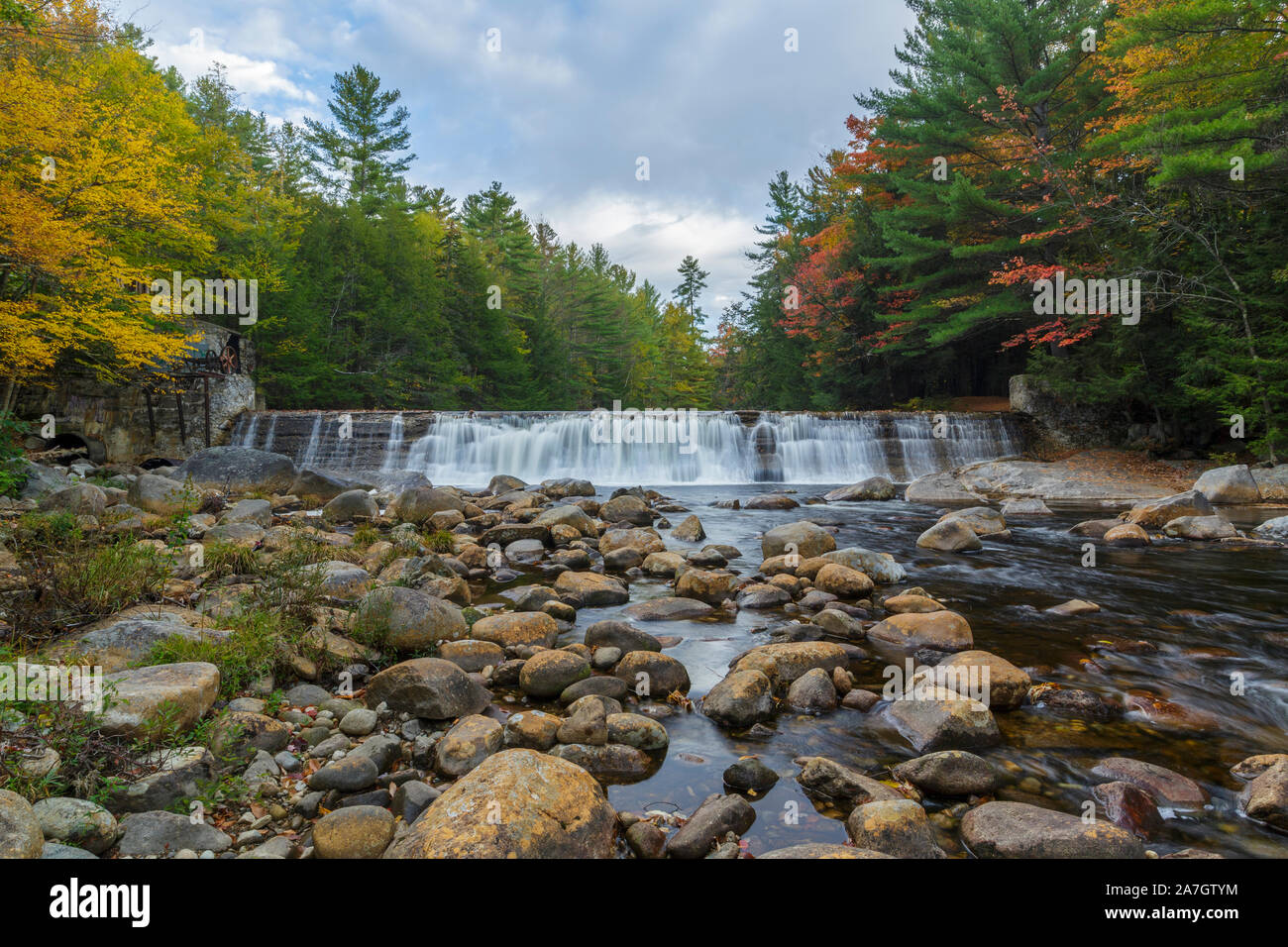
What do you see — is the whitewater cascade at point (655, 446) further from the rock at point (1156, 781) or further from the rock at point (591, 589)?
the rock at point (1156, 781)

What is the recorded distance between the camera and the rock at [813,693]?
14.5ft

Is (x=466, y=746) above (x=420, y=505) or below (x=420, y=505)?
below

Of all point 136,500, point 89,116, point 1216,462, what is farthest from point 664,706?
point 1216,462

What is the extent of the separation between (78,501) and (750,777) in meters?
9.31

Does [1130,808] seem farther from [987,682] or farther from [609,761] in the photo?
[609,761]

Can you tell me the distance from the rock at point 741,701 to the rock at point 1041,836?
1453 mm

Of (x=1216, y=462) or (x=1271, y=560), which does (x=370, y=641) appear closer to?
(x=1271, y=560)

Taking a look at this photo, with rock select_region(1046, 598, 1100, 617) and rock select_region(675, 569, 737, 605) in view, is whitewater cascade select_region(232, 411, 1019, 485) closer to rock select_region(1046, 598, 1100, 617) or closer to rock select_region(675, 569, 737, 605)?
rock select_region(675, 569, 737, 605)

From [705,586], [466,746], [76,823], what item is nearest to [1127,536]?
[705,586]

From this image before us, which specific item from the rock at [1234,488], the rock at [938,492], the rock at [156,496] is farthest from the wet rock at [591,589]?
the rock at [1234,488]

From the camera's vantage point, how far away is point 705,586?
7098 millimetres

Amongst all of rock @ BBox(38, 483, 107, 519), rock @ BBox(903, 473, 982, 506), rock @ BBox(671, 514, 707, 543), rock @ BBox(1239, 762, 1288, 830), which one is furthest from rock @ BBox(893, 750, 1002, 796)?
rock @ BBox(903, 473, 982, 506)

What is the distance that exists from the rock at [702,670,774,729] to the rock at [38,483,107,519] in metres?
8.17
